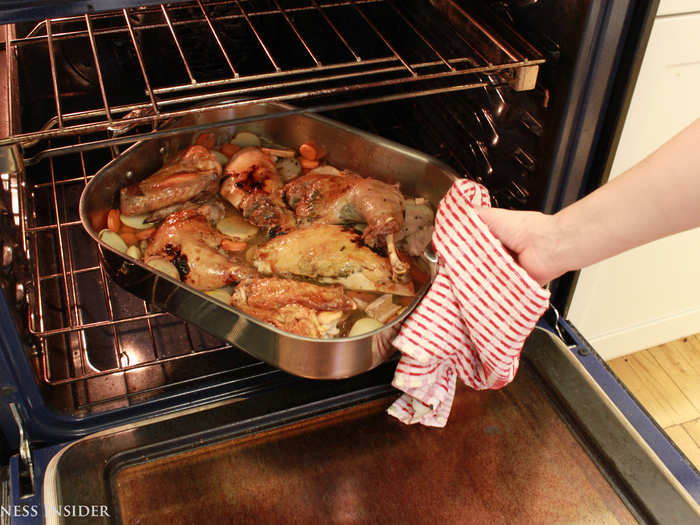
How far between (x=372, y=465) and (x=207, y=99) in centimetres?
75

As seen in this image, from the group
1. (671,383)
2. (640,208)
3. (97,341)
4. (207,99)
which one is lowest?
(671,383)

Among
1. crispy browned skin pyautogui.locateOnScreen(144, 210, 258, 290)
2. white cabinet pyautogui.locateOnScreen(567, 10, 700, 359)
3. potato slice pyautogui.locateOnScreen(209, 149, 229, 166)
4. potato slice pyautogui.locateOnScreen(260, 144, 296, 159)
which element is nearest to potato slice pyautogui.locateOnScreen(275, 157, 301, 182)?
potato slice pyautogui.locateOnScreen(260, 144, 296, 159)

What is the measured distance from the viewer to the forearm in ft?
2.24

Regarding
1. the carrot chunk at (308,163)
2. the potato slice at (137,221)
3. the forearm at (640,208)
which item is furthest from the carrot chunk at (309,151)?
the forearm at (640,208)

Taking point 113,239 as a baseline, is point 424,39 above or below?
above

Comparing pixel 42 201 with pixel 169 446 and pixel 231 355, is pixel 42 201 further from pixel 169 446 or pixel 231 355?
pixel 169 446

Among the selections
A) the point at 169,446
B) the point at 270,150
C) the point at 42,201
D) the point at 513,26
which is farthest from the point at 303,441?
the point at 42,201

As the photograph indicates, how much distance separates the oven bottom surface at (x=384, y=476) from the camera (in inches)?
37.4

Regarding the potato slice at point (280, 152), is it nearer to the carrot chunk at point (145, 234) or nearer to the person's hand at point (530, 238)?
the carrot chunk at point (145, 234)

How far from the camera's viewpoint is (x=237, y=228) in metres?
1.21

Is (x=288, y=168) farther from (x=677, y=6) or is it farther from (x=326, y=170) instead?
(x=677, y=6)

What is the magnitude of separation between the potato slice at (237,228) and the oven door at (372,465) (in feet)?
1.03

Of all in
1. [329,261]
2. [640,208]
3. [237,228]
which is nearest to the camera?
[640,208]

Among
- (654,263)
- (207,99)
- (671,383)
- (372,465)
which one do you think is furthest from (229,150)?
(671,383)
